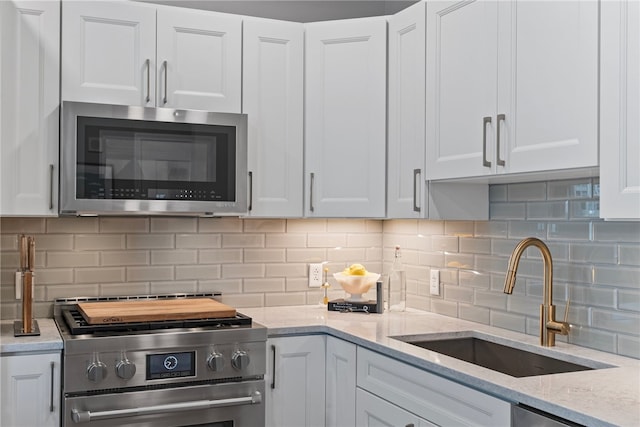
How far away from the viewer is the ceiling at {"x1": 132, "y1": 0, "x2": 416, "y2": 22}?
3389 mm

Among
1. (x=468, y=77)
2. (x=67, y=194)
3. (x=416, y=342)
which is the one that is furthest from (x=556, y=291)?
(x=67, y=194)

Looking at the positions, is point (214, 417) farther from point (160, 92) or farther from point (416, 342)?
point (160, 92)

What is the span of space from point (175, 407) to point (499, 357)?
1.23m

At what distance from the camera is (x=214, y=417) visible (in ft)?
8.71

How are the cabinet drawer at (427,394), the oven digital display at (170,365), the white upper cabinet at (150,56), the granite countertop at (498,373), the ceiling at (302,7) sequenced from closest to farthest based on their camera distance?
the granite countertop at (498,373) → the cabinet drawer at (427,394) → the oven digital display at (170,365) → the white upper cabinet at (150,56) → the ceiling at (302,7)

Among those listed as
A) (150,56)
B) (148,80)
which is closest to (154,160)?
(148,80)

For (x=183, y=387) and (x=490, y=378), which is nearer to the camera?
(x=490, y=378)

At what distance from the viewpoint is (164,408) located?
2543 millimetres

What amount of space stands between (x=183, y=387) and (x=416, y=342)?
91 cm

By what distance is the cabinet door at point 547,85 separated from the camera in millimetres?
2021

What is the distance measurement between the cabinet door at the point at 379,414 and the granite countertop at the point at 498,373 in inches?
7.4

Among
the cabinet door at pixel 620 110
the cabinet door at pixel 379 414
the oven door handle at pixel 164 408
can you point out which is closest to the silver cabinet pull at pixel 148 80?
the oven door handle at pixel 164 408

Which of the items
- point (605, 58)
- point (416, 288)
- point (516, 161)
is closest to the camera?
point (605, 58)

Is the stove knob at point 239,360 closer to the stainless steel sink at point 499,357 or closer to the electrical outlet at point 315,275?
the stainless steel sink at point 499,357
